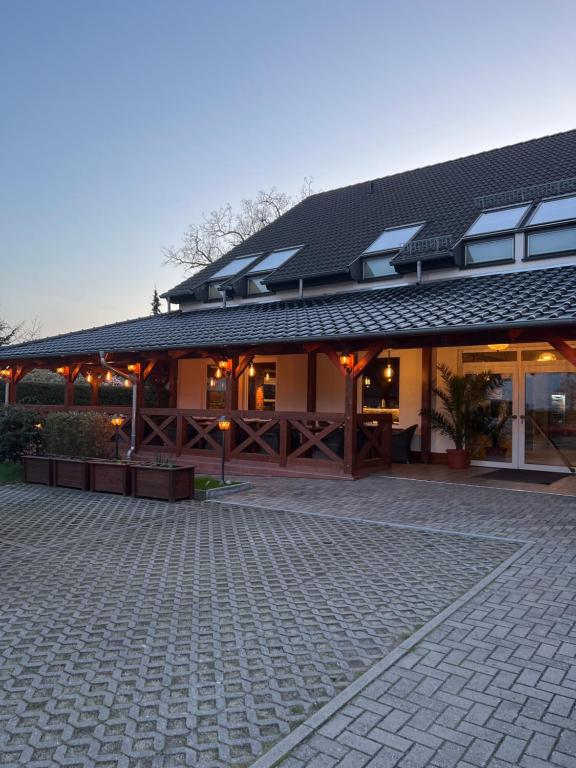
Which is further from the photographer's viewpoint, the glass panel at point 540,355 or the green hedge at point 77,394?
the green hedge at point 77,394

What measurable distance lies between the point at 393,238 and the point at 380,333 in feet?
17.0

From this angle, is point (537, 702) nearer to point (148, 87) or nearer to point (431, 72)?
point (431, 72)

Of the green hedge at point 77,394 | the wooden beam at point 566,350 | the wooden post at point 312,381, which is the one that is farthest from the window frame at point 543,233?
the green hedge at point 77,394

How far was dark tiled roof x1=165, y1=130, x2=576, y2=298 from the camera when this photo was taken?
12.0 meters

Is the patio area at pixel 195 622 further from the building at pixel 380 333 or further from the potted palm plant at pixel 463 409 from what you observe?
the potted palm plant at pixel 463 409

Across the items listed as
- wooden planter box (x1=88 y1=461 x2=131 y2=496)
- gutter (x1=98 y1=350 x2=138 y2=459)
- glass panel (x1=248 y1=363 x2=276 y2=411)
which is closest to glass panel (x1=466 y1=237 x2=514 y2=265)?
glass panel (x1=248 y1=363 x2=276 y2=411)

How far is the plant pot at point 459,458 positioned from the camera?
10.8 meters

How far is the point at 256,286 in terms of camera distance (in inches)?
569

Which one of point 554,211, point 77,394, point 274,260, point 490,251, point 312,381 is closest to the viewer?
point 554,211

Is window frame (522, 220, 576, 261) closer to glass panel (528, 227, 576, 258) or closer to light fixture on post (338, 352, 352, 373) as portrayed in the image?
glass panel (528, 227, 576, 258)

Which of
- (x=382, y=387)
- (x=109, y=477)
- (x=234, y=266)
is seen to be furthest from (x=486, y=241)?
(x=109, y=477)

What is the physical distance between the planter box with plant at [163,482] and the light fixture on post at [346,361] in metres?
3.23

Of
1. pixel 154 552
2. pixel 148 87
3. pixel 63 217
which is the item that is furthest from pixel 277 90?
pixel 154 552

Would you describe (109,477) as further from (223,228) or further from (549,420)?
(223,228)
